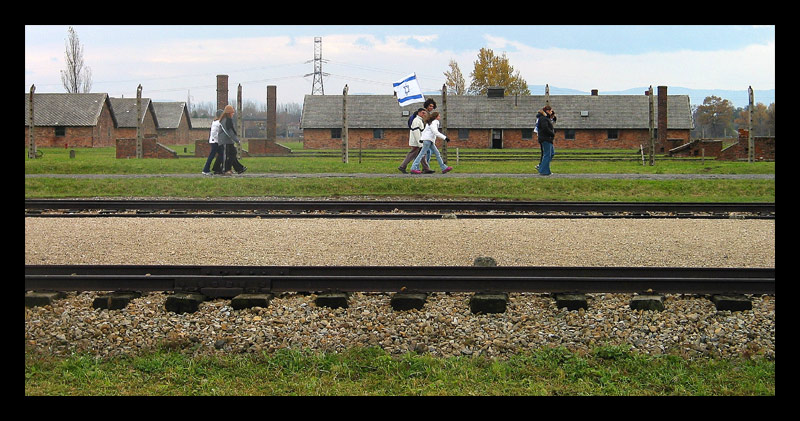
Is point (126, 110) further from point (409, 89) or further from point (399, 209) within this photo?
point (399, 209)

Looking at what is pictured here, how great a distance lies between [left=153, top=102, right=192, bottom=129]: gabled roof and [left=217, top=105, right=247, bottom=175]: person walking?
58.0m

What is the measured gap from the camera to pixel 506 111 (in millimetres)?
53125

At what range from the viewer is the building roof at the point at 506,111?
5250 cm

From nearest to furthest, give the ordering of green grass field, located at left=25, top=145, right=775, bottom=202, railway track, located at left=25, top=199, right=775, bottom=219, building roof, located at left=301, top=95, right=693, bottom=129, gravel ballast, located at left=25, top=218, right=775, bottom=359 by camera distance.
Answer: gravel ballast, located at left=25, top=218, right=775, bottom=359
railway track, located at left=25, top=199, right=775, bottom=219
green grass field, located at left=25, top=145, right=775, bottom=202
building roof, located at left=301, top=95, right=693, bottom=129

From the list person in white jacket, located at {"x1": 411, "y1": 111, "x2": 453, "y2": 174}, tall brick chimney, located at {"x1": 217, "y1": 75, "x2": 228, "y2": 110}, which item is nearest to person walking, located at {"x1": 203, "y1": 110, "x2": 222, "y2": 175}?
person in white jacket, located at {"x1": 411, "y1": 111, "x2": 453, "y2": 174}

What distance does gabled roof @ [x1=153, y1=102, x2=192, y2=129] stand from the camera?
76062 mm

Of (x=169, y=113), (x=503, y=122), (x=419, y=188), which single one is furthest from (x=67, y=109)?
(x=419, y=188)

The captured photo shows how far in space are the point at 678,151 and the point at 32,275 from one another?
115 feet

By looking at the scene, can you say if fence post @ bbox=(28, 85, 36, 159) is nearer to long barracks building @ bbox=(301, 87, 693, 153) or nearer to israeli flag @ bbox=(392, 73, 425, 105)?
israeli flag @ bbox=(392, 73, 425, 105)

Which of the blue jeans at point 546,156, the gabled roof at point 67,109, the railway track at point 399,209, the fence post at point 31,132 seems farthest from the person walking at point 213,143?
the gabled roof at point 67,109

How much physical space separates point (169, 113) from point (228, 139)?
60.8 meters
